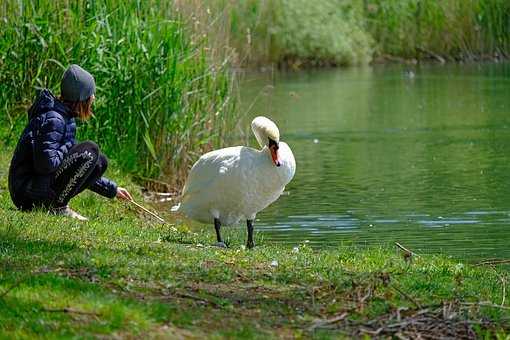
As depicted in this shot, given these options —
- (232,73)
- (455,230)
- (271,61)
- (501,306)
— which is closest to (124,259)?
(501,306)

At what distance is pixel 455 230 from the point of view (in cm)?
1377

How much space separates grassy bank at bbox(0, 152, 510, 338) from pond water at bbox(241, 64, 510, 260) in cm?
309

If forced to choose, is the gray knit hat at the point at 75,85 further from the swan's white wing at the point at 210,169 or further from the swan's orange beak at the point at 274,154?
the swan's orange beak at the point at 274,154

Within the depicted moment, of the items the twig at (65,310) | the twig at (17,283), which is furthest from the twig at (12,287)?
the twig at (65,310)

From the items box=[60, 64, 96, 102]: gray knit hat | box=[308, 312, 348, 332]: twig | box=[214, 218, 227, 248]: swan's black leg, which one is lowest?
box=[214, 218, 227, 248]: swan's black leg

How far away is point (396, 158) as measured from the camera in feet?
67.6

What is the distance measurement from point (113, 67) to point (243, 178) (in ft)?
15.1

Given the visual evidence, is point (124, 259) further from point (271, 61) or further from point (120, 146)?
point (271, 61)

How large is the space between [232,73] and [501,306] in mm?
10476

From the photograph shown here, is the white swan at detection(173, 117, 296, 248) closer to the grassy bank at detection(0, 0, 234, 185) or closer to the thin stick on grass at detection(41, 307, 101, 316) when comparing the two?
the grassy bank at detection(0, 0, 234, 185)

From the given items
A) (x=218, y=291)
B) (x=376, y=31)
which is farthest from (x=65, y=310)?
(x=376, y=31)

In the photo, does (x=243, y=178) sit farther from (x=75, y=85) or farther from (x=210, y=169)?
(x=75, y=85)

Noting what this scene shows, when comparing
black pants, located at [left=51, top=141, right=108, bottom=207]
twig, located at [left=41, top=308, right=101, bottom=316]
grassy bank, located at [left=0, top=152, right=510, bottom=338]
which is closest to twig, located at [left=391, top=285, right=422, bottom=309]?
grassy bank, located at [left=0, top=152, right=510, bottom=338]

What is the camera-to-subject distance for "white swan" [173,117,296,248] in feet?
37.2
